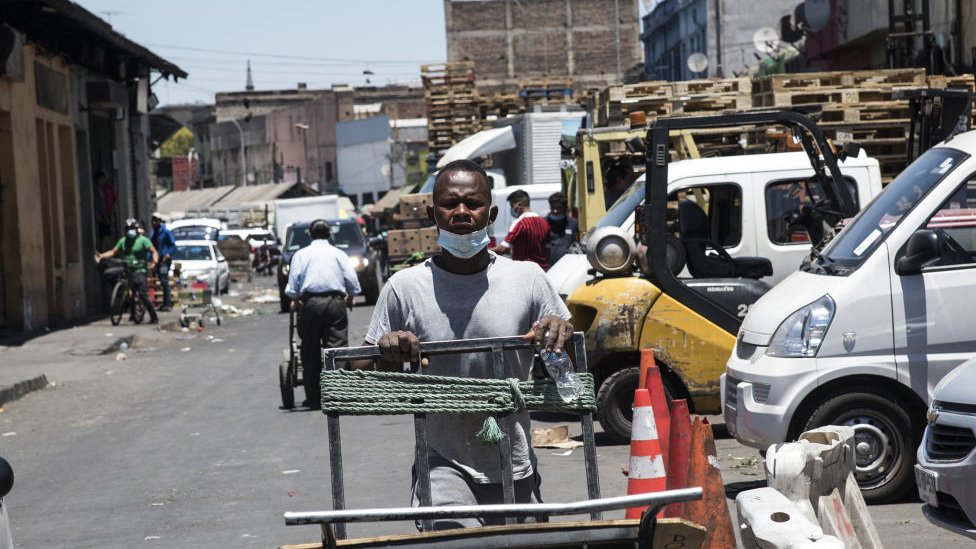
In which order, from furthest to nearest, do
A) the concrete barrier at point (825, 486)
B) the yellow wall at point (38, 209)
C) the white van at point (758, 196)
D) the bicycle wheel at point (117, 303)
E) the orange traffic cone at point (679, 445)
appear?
1. the bicycle wheel at point (117, 303)
2. the yellow wall at point (38, 209)
3. the white van at point (758, 196)
4. the orange traffic cone at point (679, 445)
5. the concrete barrier at point (825, 486)

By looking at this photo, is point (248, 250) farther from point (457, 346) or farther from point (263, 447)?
point (457, 346)

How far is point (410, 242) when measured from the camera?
25172 mm

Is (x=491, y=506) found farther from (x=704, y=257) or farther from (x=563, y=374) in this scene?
(x=704, y=257)

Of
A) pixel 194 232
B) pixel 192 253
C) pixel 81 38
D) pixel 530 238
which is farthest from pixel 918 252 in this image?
pixel 194 232

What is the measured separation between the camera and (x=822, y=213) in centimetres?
1098

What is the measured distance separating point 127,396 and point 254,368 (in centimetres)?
272

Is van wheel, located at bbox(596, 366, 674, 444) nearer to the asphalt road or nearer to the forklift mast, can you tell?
the asphalt road

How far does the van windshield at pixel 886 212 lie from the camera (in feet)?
27.1

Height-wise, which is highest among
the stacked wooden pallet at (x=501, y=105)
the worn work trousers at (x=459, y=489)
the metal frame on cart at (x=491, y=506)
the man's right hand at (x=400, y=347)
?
the stacked wooden pallet at (x=501, y=105)

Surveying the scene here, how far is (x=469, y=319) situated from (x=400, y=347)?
381 millimetres

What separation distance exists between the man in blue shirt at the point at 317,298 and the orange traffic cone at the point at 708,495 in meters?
7.80

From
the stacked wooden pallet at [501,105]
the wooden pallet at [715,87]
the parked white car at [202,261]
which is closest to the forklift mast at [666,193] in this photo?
the wooden pallet at [715,87]

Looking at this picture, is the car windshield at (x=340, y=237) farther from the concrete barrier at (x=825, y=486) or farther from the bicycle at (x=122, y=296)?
A: the concrete barrier at (x=825, y=486)

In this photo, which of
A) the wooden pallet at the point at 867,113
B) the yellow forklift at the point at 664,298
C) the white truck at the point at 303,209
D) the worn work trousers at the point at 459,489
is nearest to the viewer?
the worn work trousers at the point at 459,489
